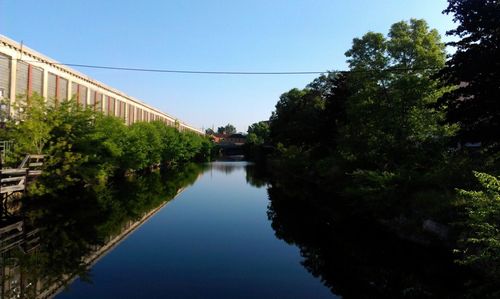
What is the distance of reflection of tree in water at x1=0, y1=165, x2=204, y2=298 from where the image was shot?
12305 millimetres

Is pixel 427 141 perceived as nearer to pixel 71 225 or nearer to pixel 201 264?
pixel 201 264

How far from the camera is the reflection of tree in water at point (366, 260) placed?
39.4ft

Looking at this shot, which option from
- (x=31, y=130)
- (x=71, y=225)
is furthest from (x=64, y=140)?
(x=71, y=225)

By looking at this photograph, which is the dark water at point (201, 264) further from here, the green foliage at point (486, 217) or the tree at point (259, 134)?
the tree at point (259, 134)

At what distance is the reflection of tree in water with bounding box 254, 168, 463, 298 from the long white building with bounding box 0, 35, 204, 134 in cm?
1759

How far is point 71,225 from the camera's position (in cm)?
1856

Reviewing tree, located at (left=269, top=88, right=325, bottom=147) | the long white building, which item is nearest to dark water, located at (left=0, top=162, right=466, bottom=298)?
the long white building

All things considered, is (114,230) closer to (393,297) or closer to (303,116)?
(393,297)

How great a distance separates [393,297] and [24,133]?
63.4 feet

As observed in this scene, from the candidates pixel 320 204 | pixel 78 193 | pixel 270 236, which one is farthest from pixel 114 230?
pixel 320 204

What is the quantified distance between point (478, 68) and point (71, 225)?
16.7 meters

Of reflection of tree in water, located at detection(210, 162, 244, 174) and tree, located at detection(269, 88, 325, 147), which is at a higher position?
tree, located at detection(269, 88, 325, 147)

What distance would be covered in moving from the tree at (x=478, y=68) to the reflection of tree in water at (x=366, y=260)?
457cm

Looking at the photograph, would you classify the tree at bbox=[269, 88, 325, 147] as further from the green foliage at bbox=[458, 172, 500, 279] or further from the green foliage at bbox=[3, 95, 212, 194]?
the green foliage at bbox=[458, 172, 500, 279]
